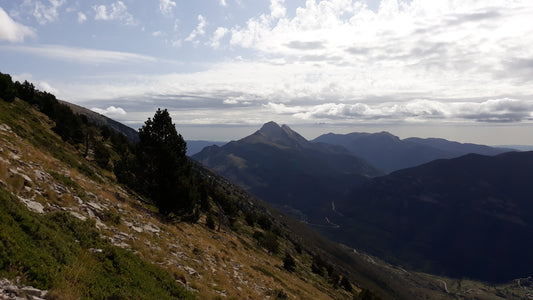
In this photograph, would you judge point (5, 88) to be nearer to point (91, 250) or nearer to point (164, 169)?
point (164, 169)

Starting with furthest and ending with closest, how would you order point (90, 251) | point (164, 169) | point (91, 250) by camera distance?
point (164, 169)
point (91, 250)
point (90, 251)

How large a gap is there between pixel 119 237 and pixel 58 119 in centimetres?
4373

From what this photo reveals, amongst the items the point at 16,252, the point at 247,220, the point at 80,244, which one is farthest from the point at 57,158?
the point at 247,220

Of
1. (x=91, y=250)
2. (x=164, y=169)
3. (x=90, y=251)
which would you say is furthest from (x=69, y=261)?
(x=164, y=169)

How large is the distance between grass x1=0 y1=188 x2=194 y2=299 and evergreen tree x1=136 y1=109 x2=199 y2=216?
13682 mm

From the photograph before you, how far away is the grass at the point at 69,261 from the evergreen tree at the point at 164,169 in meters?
13.7

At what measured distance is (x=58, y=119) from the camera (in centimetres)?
4994

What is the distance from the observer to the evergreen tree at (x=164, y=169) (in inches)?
1195

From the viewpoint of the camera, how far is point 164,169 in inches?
1214

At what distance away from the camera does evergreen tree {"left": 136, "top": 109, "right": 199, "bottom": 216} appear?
30344mm

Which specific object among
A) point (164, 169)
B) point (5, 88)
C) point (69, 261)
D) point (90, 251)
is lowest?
point (90, 251)

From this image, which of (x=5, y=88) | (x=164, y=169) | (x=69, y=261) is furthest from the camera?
(x=5, y=88)

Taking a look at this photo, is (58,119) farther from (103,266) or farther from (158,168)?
(103,266)

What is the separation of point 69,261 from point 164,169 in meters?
19.7
